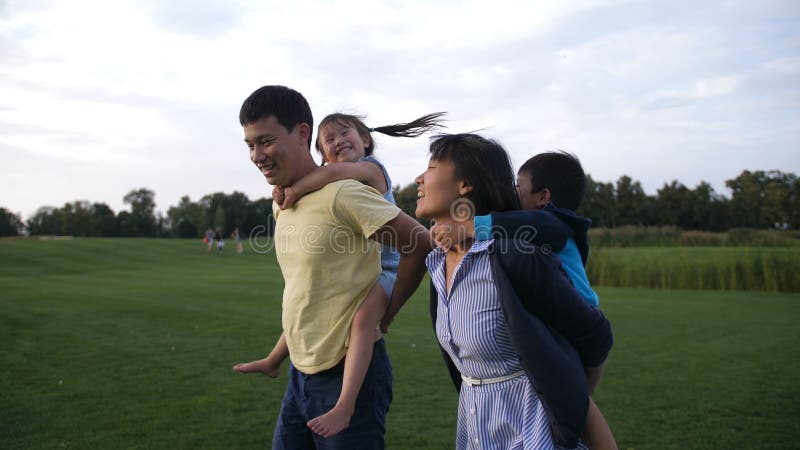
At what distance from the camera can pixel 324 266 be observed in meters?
2.50

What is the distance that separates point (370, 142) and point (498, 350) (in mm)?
2153

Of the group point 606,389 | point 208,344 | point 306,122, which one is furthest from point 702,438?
point 208,344

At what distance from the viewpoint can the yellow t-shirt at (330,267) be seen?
2.48 m

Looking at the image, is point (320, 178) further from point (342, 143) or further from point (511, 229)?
point (342, 143)

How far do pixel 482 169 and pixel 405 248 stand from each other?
0.51 m

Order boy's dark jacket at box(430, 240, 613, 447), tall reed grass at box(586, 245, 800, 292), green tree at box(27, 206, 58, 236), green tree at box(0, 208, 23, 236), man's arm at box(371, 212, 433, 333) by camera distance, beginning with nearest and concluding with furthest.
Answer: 1. boy's dark jacket at box(430, 240, 613, 447)
2. man's arm at box(371, 212, 433, 333)
3. tall reed grass at box(586, 245, 800, 292)
4. green tree at box(0, 208, 23, 236)
5. green tree at box(27, 206, 58, 236)

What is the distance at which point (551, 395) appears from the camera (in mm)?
2016

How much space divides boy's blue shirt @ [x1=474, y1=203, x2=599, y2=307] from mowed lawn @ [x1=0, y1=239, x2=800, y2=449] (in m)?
0.68

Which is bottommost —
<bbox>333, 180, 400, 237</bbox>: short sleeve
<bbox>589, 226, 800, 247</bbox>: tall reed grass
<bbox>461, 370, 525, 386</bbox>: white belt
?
<bbox>589, 226, 800, 247</bbox>: tall reed grass

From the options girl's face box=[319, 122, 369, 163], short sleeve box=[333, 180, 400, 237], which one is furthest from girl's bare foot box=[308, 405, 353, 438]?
girl's face box=[319, 122, 369, 163]

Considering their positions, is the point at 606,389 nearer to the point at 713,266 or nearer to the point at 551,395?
the point at 551,395

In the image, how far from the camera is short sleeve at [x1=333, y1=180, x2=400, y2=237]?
8.09ft

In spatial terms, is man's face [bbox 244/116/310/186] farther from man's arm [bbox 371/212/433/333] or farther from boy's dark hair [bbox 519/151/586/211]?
boy's dark hair [bbox 519/151/586/211]

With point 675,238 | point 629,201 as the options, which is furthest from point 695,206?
point 675,238
